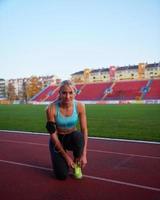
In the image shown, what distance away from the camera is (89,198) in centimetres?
400

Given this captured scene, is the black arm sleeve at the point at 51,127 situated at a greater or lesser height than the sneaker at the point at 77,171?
greater

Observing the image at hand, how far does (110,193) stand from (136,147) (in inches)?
147

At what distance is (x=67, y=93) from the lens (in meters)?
4.68

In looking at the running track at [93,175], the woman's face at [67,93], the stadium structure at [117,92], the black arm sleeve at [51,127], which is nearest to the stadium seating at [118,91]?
the stadium structure at [117,92]

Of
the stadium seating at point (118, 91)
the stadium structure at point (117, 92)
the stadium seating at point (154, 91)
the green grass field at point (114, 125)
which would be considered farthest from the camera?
the stadium seating at point (118, 91)

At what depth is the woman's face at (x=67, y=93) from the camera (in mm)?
4676

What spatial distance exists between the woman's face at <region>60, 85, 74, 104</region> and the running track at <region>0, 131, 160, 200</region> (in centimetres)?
143

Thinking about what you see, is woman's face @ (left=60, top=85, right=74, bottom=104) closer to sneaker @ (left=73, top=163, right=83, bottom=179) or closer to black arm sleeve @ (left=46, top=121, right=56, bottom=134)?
black arm sleeve @ (left=46, top=121, right=56, bottom=134)

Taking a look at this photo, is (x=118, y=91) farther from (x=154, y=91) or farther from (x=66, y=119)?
(x=66, y=119)

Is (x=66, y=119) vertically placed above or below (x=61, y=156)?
above

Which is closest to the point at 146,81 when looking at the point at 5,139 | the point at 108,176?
the point at 5,139

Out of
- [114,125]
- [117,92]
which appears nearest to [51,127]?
[114,125]

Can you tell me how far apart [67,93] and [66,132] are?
790 mm

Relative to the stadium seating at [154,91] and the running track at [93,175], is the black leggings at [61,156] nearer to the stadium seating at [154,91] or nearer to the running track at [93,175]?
the running track at [93,175]
